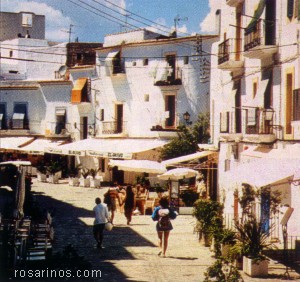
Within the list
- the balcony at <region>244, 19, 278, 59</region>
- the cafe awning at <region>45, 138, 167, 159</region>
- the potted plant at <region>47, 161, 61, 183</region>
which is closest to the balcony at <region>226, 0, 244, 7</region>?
the balcony at <region>244, 19, 278, 59</region>

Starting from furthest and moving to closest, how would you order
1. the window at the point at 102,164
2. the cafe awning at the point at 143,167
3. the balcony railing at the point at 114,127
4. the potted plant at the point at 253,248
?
the window at the point at 102,164, the balcony railing at the point at 114,127, the cafe awning at the point at 143,167, the potted plant at the point at 253,248

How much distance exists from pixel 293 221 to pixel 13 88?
114 ft

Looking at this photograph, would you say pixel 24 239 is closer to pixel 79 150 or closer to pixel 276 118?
pixel 276 118

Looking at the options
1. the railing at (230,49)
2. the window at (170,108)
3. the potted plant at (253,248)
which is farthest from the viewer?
the window at (170,108)

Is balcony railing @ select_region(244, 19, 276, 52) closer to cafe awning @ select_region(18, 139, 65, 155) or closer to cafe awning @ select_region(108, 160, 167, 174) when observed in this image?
cafe awning @ select_region(108, 160, 167, 174)

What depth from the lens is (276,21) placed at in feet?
62.4

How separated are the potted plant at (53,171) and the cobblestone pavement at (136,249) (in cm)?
1204

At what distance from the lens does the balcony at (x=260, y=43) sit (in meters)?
19.2

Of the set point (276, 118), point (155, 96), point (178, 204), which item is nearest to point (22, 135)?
point (155, 96)

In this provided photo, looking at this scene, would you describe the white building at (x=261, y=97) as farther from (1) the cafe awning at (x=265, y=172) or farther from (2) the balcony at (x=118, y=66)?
(2) the balcony at (x=118, y=66)

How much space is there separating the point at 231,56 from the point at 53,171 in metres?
17.7

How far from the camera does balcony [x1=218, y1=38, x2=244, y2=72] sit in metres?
23.2

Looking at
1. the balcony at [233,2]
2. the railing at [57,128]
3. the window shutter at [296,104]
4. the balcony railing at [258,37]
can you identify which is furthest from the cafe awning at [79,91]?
the window shutter at [296,104]

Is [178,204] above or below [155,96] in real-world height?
below
